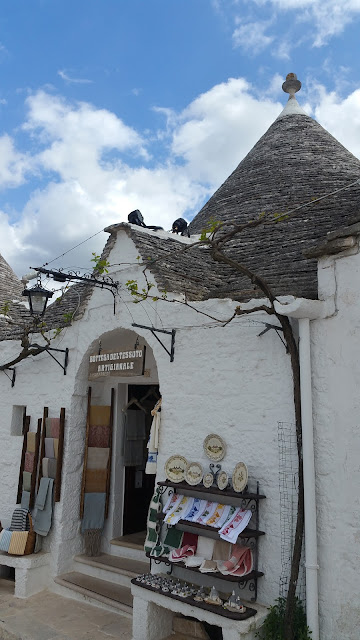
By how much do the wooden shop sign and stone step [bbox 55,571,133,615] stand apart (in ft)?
9.62

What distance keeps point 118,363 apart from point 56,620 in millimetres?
3322

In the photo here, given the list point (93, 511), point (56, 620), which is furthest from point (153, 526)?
point (93, 511)

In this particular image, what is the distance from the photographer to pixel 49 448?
7.89 metres

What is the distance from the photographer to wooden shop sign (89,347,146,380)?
255 inches

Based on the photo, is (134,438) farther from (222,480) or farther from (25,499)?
(222,480)

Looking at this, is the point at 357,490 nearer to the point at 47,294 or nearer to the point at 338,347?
the point at 338,347

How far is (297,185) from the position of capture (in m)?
8.65

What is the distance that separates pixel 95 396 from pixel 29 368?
4.52 feet

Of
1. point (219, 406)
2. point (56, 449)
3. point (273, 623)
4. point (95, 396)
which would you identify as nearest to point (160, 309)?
point (219, 406)

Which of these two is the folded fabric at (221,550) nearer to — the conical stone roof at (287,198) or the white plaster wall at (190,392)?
the white plaster wall at (190,392)

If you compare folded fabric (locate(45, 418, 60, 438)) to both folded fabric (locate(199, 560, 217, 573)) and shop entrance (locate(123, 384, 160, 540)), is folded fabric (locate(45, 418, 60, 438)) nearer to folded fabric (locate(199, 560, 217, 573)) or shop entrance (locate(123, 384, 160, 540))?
shop entrance (locate(123, 384, 160, 540))

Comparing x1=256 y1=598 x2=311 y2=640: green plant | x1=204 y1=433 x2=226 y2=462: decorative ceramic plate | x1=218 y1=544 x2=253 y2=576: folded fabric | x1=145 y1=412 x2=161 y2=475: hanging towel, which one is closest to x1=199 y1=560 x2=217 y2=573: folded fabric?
x1=218 y1=544 x2=253 y2=576: folded fabric

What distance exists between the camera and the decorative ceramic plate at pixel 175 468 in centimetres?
586

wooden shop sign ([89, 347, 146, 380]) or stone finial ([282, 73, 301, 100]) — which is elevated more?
stone finial ([282, 73, 301, 100])
